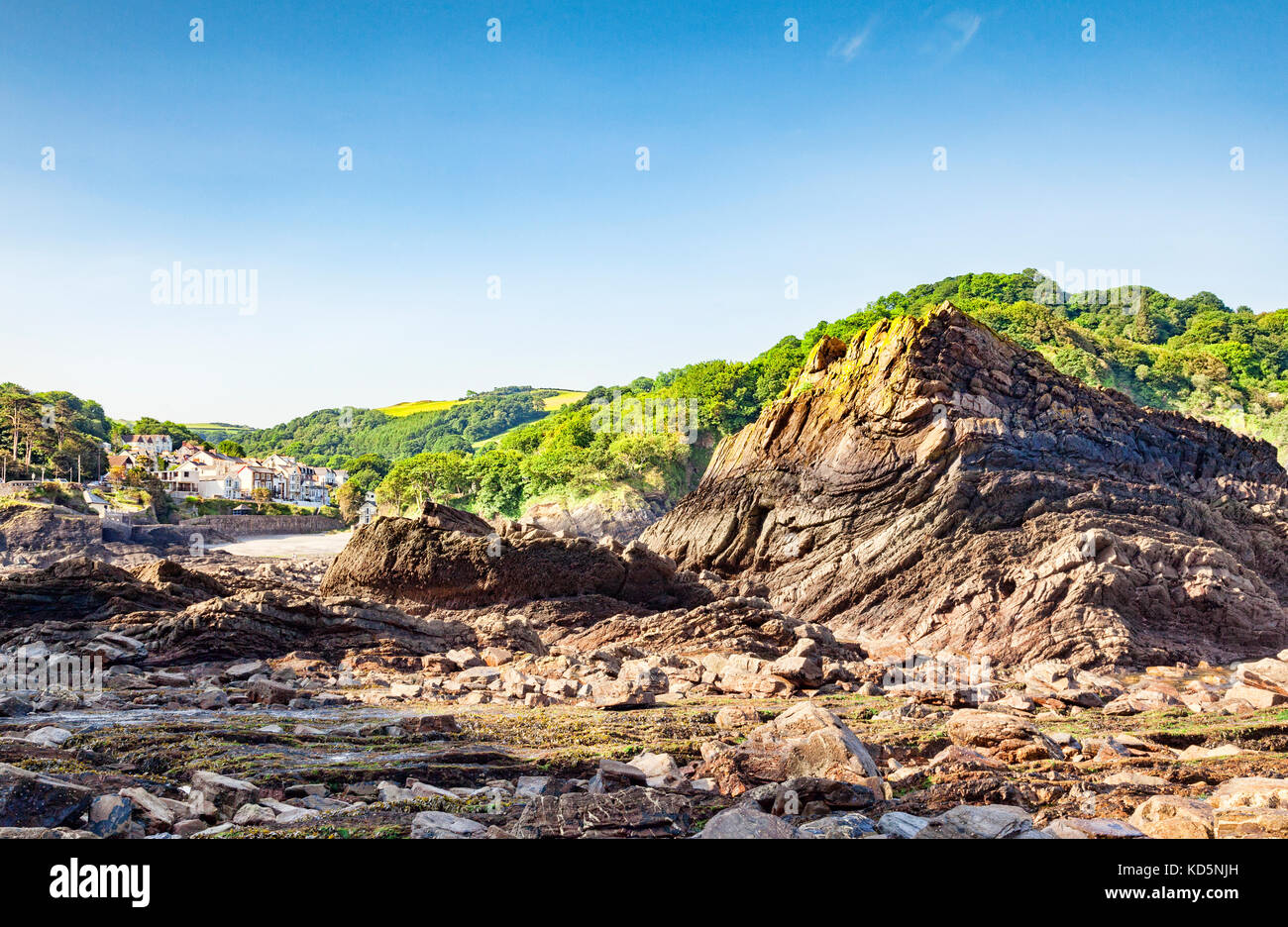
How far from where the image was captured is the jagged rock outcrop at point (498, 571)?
79.9ft

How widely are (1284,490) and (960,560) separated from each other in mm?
16176

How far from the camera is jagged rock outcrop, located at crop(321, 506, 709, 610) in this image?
24.4 m

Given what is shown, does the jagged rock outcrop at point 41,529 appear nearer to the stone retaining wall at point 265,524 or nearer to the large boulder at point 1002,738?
the stone retaining wall at point 265,524

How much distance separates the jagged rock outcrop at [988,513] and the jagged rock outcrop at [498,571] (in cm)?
428

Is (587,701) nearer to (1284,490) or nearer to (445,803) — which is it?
(445,803)

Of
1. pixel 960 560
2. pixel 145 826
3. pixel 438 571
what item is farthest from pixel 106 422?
pixel 145 826

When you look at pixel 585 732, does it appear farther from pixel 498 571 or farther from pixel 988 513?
pixel 988 513

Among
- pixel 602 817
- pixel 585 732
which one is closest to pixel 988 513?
pixel 585 732

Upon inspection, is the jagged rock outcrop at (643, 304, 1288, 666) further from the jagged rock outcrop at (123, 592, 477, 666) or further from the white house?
the white house

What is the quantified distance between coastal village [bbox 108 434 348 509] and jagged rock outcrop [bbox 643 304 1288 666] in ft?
247

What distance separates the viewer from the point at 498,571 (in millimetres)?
24359

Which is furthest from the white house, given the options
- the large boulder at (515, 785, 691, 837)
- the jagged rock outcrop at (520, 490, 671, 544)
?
the large boulder at (515, 785, 691, 837)
